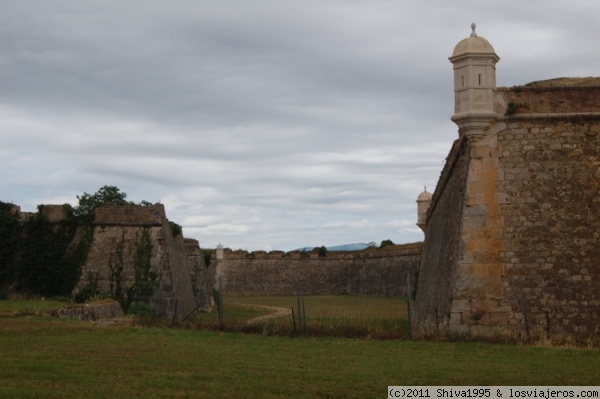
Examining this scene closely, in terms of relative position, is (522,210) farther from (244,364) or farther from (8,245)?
(8,245)

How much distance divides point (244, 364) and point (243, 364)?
2cm

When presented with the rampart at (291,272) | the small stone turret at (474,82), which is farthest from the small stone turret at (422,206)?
the rampart at (291,272)

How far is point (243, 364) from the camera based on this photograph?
1362cm

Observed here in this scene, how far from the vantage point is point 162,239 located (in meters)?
32.0

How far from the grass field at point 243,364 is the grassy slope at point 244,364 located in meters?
0.02

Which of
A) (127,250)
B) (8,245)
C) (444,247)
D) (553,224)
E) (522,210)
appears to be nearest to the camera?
(553,224)

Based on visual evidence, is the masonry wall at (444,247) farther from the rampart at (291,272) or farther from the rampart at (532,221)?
the rampart at (291,272)

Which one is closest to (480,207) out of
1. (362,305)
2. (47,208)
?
(362,305)

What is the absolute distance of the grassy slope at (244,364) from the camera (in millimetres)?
11156

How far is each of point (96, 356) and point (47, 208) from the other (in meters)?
20.4

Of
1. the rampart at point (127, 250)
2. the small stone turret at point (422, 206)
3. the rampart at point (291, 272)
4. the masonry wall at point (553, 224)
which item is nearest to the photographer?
the masonry wall at point (553, 224)

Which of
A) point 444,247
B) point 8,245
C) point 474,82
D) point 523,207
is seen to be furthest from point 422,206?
point 8,245

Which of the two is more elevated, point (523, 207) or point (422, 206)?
point (422, 206)

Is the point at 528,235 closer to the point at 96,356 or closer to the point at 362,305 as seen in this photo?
the point at 362,305
